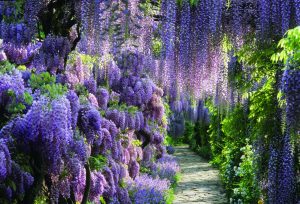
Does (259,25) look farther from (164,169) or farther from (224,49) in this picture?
(164,169)

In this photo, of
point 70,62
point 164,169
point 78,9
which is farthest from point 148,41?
point 164,169

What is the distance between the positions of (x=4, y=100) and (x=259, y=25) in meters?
2.34

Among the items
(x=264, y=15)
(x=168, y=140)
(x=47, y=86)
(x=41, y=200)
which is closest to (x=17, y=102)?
(x=47, y=86)

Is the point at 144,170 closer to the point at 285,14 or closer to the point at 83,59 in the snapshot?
the point at 83,59

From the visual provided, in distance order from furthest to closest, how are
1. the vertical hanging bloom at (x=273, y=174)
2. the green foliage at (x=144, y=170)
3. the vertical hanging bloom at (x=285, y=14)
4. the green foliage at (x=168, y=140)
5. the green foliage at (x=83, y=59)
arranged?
the green foliage at (x=168, y=140) → the green foliage at (x=144, y=170) → the green foliage at (x=83, y=59) → the vertical hanging bloom at (x=273, y=174) → the vertical hanging bloom at (x=285, y=14)

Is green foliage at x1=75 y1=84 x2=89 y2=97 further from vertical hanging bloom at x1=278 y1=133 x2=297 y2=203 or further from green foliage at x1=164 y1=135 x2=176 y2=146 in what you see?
green foliage at x1=164 y1=135 x2=176 y2=146

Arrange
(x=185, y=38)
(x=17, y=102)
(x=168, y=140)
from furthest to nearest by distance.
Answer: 1. (x=168, y=140)
2. (x=17, y=102)
3. (x=185, y=38)

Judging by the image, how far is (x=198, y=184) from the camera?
1401 cm

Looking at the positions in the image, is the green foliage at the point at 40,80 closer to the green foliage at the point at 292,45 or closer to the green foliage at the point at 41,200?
the green foliage at the point at 41,200

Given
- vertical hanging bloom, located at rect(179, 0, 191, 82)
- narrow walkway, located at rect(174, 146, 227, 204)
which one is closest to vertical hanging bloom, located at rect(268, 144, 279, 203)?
vertical hanging bloom, located at rect(179, 0, 191, 82)

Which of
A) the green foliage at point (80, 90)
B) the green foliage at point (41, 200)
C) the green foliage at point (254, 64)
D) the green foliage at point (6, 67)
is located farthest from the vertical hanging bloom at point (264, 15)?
the green foliage at point (80, 90)

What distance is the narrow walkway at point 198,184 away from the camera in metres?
11.8

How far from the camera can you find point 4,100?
427cm

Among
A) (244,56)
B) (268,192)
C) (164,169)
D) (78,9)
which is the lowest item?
(164,169)
